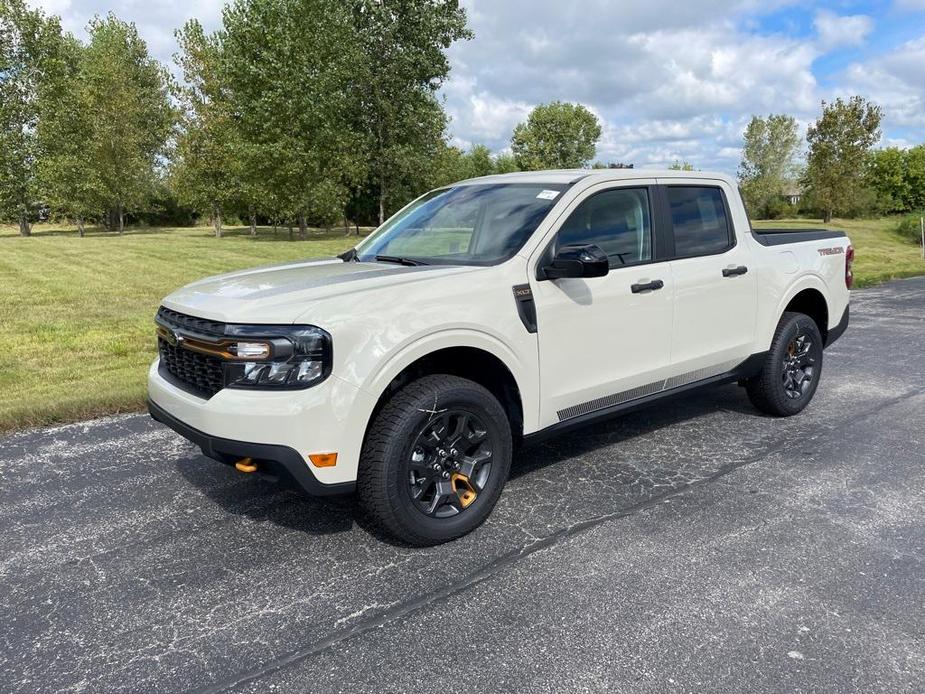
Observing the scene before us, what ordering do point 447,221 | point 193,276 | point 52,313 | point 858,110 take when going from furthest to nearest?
point 858,110
point 193,276
point 52,313
point 447,221

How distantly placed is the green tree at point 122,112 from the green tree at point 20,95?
2.23 meters

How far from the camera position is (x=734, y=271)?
4.75 meters

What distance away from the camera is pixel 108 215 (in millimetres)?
43594

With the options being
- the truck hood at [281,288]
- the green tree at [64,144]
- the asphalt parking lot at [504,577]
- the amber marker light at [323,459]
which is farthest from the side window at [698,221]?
the green tree at [64,144]

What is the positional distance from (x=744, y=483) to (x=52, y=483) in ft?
13.8

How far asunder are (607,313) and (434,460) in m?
1.37

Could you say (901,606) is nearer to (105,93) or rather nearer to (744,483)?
(744,483)

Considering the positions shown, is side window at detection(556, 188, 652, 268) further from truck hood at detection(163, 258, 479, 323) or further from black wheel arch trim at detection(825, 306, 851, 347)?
black wheel arch trim at detection(825, 306, 851, 347)

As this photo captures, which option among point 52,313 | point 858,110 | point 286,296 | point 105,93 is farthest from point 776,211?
point 286,296

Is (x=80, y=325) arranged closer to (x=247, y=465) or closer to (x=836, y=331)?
(x=247, y=465)

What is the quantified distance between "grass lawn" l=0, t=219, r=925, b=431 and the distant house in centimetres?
2876

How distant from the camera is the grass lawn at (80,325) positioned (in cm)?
580

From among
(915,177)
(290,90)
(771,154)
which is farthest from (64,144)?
(915,177)

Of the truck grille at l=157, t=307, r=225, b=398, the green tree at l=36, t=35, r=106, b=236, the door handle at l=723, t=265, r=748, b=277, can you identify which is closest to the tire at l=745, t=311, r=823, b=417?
the door handle at l=723, t=265, r=748, b=277
